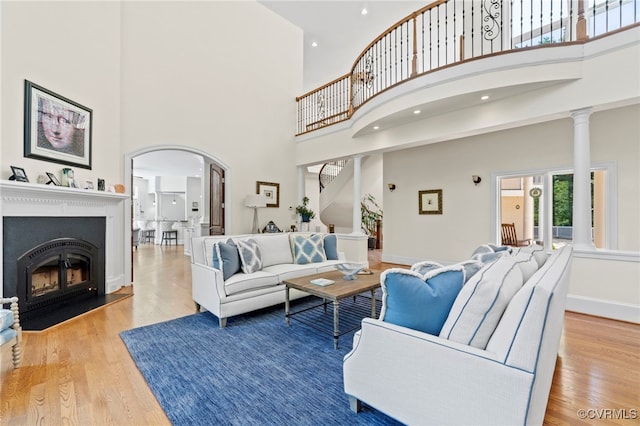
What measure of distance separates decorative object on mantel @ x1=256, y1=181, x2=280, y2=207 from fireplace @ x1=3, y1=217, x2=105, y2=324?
294cm

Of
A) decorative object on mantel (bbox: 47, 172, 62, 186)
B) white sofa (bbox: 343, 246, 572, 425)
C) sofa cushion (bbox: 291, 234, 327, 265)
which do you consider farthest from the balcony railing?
decorative object on mantel (bbox: 47, 172, 62, 186)

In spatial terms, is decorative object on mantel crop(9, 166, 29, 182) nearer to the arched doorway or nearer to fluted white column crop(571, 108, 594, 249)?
the arched doorway

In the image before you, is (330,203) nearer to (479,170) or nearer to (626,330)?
(479,170)

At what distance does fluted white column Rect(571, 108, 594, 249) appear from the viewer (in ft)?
11.9

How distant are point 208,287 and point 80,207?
7.14ft

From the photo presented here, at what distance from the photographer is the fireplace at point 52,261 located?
3119 mm

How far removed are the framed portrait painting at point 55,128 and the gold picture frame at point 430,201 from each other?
19.5 ft

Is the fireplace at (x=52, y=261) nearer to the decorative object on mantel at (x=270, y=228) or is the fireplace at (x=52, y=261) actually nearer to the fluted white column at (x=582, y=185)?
the decorative object on mantel at (x=270, y=228)

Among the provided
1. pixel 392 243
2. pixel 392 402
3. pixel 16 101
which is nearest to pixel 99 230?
pixel 16 101

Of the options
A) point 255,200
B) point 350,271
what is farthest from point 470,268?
point 255,200

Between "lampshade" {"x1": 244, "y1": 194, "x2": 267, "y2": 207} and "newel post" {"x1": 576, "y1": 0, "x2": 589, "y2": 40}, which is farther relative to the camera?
"lampshade" {"x1": 244, "y1": 194, "x2": 267, "y2": 207}

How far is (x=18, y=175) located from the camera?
311 centimetres

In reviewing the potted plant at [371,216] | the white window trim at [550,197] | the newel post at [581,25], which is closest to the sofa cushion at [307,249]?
the white window trim at [550,197]

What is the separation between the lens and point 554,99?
12.1ft
